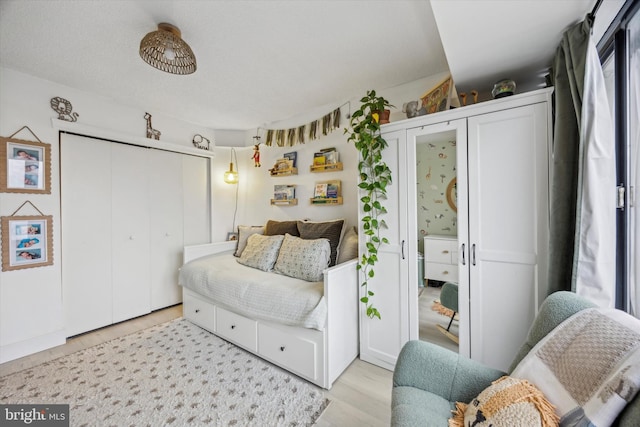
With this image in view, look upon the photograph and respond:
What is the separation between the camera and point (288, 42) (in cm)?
182

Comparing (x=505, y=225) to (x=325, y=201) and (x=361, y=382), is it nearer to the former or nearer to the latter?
(x=361, y=382)

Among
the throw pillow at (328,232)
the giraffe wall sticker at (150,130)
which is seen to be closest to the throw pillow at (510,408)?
the throw pillow at (328,232)

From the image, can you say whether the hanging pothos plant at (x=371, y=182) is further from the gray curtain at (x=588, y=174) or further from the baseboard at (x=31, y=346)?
the baseboard at (x=31, y=346)

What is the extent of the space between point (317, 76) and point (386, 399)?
8.65 feet

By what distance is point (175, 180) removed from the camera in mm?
3250

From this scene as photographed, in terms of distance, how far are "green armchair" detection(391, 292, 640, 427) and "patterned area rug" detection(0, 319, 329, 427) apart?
76 centimetres

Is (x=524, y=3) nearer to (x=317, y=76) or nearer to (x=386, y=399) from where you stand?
(x=317, y=76)

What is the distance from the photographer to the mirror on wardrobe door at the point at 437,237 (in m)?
1.70

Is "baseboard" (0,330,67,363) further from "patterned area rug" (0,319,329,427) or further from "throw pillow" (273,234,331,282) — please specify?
"throw pillow" (273,234,331,282)

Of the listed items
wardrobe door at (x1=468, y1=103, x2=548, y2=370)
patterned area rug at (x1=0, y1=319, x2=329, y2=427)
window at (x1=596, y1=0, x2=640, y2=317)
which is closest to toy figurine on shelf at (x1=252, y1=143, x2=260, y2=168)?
patterned area rug at (x1=0, y1=319, x2=329, y2=427)

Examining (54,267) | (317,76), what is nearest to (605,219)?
(317,76)

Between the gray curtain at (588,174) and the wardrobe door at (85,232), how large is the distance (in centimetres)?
388

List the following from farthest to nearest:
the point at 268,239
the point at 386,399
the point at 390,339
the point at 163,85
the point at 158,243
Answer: the point at 158,243
the point at 268,239
the point at 163,85
the point at 390,339
the point at 386,399

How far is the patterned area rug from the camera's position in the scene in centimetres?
152
